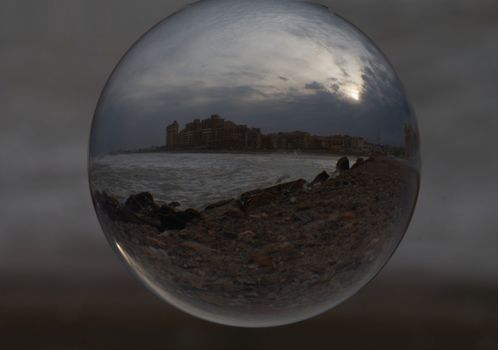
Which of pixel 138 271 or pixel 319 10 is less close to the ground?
pixel 319 10

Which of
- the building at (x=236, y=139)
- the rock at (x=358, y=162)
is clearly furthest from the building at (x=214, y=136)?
the rock at (x=358, y=162)

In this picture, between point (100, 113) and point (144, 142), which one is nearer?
point (144, 142)

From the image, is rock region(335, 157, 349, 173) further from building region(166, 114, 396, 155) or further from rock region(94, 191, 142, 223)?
rock region(94, 191, 142, 223)

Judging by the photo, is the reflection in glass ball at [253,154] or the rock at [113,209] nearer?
the reflection in glass ball at [253,154]

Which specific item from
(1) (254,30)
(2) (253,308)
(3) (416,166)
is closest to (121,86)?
(1) (254,30)

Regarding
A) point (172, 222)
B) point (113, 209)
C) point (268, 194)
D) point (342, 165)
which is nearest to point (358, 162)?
point (342, 165)

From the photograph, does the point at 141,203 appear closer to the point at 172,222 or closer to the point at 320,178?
the point at 172,222

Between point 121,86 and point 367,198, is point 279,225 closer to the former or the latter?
point 367,198

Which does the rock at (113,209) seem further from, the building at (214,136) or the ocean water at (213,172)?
the building at (214,136)
